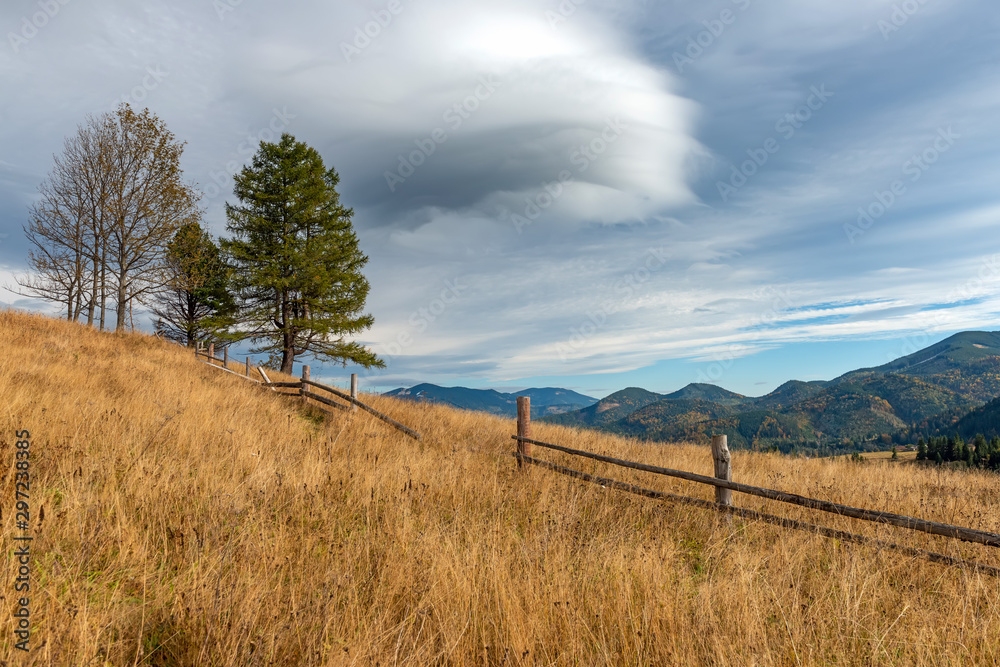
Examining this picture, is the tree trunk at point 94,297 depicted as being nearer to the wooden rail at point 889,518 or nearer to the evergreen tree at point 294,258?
the evergreen tree at point 294,258

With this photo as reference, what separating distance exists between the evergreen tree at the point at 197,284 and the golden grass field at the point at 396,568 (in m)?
17.6

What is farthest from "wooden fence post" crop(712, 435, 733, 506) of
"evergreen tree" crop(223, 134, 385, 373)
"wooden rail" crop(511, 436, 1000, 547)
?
"evergreen tree" crop(223, 134, 385, 373)

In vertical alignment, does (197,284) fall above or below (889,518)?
above

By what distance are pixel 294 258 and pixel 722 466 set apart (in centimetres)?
2133

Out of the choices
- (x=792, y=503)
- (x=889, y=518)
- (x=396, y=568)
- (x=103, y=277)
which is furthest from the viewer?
(x=103, y=277)

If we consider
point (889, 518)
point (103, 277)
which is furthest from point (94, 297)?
point (889, 518)

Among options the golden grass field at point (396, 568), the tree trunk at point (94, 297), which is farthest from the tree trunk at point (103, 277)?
the golden grass field at point (396, 568)

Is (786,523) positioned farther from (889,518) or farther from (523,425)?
(523,425)

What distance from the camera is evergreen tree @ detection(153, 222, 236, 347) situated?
23203mm

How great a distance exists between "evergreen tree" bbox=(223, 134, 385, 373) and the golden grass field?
16.1 meters

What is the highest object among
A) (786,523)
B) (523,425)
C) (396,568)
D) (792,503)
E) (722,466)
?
(523,425)

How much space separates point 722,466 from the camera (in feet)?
21.6

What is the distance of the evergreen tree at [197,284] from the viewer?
2320 cm

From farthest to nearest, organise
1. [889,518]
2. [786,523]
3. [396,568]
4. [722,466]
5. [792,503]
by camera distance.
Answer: [722,466]
[792,503]
[786,523]
[889,518]
[396,568]
